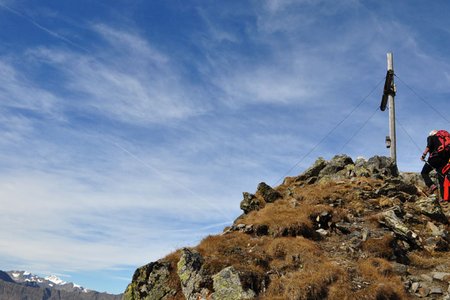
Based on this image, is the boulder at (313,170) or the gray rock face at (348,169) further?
the boulder at (313,170)

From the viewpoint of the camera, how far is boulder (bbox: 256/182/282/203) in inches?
1015

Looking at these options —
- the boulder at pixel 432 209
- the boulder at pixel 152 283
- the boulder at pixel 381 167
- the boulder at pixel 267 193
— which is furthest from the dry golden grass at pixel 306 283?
the boulder at pixel 381 167

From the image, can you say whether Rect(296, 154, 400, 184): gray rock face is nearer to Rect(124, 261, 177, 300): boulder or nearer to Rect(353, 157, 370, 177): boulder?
Rect(353, 157, 370, 177): boulder

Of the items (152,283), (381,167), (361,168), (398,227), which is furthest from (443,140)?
(152,283)

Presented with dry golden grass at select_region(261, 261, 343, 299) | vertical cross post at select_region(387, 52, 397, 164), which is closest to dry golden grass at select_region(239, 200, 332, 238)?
dry golden grass at select_region(261, 261, 343, 299)

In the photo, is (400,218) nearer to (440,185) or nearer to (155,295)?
(440,185)

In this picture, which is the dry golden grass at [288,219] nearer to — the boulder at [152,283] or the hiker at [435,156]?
the boulder at [152,283]

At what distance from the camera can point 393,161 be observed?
26938mm

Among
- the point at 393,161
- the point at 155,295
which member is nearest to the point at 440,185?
the point at 393,161

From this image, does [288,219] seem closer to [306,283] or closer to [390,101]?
[306,283]

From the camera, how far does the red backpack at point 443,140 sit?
2264 cm

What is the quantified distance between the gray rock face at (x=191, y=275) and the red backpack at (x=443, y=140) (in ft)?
50.6

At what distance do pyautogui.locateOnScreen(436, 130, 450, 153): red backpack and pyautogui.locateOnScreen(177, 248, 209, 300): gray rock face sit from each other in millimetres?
15426

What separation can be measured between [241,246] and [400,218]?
832cm
